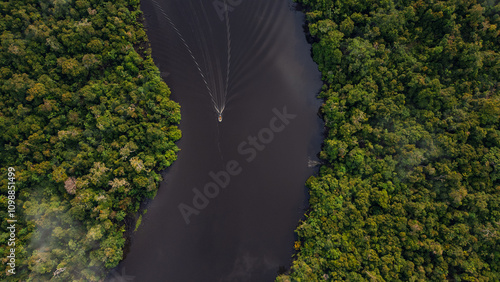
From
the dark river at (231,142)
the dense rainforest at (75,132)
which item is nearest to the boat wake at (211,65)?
the dark river at (231,142)

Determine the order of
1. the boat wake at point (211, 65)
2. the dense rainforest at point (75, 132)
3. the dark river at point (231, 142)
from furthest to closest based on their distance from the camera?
the boat wake at point (211, 65), the dark river at point (231, 142), the dense rainforest at point (75, 132)

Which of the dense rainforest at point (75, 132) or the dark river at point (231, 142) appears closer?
the dense rainforest at point (75, 132)

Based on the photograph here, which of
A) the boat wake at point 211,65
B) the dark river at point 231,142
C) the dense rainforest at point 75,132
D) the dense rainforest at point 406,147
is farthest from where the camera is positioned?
the boat wake at point 211,65

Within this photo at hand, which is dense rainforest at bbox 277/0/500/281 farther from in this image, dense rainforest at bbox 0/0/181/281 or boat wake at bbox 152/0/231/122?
dense rainforest at bbox 0/0/181/281

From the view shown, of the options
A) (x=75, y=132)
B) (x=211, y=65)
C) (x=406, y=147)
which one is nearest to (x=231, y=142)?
(x=211, y=65)

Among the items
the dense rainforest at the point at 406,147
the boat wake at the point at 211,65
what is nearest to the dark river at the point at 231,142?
the boat wake at the point at 211,65

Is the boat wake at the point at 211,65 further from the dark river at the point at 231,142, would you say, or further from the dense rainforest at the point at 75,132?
the dense rainforest at the point at 75,132
